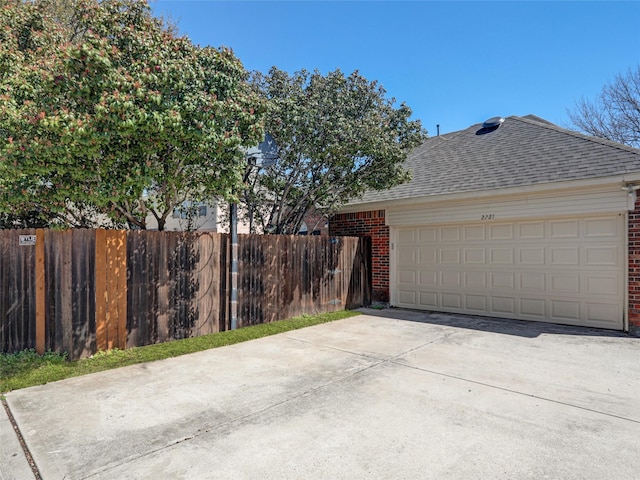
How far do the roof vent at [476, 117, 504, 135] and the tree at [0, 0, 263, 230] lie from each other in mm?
7706

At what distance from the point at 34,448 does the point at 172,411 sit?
1019mm

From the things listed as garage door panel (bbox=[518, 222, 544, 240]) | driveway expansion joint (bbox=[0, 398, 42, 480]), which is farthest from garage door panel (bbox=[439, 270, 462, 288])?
driveway expansion joint (bbox=[0, 398, 42, 480])

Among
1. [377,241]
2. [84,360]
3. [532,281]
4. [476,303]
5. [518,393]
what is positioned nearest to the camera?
[518,393]

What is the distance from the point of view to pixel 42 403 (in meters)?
3.60

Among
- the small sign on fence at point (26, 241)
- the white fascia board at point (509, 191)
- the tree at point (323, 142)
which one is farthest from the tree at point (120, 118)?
the white fascia board at point (509, 191)

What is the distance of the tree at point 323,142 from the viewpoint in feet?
23.5

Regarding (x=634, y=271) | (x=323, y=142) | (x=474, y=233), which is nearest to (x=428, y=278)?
(x=474, y=233)

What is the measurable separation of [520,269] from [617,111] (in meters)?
15.6

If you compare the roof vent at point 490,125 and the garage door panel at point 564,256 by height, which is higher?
the roof vent at point 490,125

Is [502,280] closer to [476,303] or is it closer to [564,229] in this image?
[476,303]

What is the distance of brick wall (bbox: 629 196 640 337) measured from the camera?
636cm

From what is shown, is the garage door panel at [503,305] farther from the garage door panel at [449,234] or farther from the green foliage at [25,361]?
the green foliage at [25,361]

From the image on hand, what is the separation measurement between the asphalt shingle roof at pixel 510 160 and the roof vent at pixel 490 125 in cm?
17

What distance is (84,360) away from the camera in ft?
15.9
